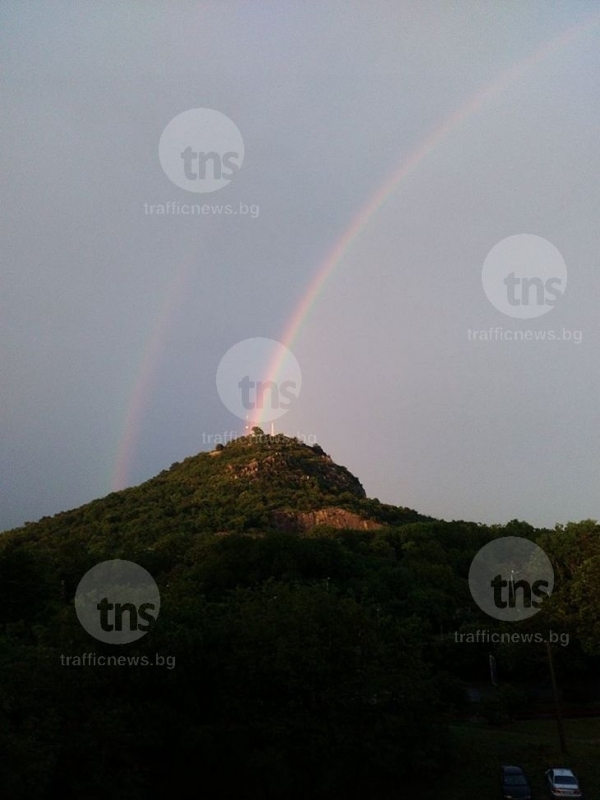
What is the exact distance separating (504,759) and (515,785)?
3702 mm

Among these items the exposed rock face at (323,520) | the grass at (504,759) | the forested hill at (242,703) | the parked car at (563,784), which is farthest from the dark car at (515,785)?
the exposed rock face at (323,520)

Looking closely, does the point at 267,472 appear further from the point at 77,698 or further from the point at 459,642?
the point at 77,698

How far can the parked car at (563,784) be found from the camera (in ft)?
72.3

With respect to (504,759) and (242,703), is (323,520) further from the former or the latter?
(242,703)

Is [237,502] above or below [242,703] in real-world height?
above

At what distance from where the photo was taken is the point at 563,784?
22.2 meters

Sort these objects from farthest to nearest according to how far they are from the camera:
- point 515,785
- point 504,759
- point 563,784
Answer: point 504,759
point 515,785
point 563,784

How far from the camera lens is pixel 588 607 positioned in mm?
37469

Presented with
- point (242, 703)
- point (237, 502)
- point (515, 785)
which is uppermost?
point (237, 502)

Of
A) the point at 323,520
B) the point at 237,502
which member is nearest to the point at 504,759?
the point at 323,520

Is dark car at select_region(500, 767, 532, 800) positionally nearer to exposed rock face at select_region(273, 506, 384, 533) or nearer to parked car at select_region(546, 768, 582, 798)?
parked car at select_region(546, 768, 582, 798)

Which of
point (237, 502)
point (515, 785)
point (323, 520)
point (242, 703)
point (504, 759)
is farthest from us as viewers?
point (237, 502)

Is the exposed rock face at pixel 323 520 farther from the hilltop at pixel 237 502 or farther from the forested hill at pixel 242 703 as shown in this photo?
the forested hill at pixel 242 703

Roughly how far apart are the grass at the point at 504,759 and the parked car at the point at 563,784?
0.82 metres
